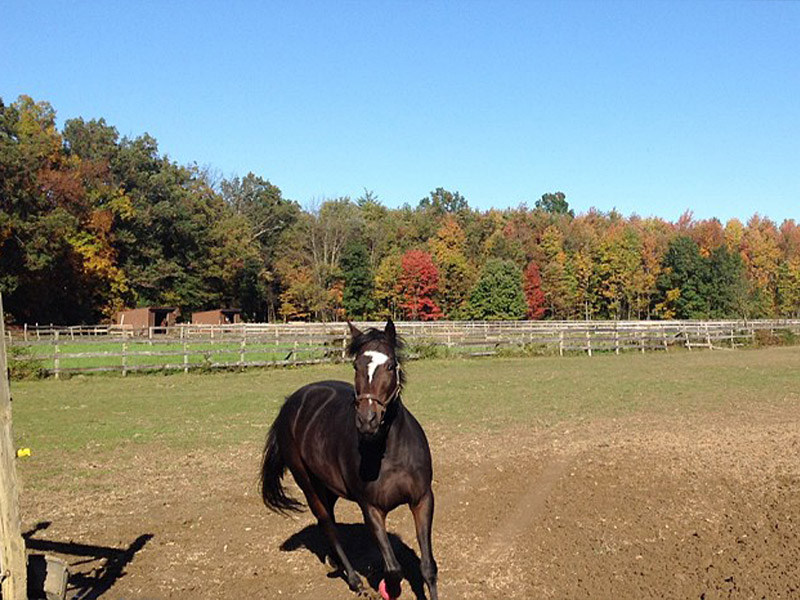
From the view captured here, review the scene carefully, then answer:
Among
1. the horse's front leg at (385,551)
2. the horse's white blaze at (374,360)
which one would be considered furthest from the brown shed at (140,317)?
the horse's white blaze at (374,360)

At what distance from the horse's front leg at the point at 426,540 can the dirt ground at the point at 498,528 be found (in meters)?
0.80

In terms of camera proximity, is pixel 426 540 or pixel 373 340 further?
pixel 373 340

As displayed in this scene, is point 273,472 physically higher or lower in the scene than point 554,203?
lower

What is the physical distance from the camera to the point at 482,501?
807 cm

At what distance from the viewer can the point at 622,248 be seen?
3078 inches

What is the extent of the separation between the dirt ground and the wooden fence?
1225 centimetres

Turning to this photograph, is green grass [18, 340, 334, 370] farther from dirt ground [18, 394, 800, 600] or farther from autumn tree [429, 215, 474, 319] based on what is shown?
autumn tree [429, 215, 474, 319]

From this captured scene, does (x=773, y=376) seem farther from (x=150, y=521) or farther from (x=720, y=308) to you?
(x=720, y=308)

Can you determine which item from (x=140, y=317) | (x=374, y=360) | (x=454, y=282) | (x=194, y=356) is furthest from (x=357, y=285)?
(x=374, y=360)

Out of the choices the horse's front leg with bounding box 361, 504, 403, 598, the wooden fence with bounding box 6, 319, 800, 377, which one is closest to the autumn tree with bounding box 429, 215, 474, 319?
the wooden fence with bounding box 6, 319, 800, 377

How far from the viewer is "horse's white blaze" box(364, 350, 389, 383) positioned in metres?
4.82

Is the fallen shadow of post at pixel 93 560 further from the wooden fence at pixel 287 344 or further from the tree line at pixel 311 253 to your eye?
the tree line at pixel 311 253

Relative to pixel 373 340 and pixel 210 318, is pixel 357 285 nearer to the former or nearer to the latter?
pixel 210 318

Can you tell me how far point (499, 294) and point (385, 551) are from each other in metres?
66.6
